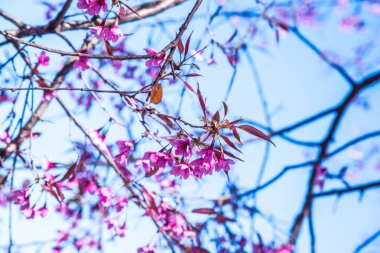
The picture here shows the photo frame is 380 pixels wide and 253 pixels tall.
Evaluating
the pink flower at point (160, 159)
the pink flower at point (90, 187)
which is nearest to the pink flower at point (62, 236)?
the pink flower at point (90, 187)

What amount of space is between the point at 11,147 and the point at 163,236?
3.18ft

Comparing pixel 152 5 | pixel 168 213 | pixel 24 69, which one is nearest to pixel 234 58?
pixel 152 5

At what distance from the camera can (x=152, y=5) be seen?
2.59 metres

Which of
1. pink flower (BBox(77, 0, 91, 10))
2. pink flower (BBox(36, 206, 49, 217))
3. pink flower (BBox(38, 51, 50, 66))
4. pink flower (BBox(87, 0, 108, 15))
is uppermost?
pink flower (BBox(38, 51, 50, 66))

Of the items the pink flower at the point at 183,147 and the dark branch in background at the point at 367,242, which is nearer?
the pink flower at the point at 183,147

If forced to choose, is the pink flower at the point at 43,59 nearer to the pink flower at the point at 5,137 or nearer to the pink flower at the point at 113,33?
the pink flower at the point at 5,137

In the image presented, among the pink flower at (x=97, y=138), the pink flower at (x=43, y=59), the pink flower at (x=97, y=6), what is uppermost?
the pink flower at (x=43, y=59)

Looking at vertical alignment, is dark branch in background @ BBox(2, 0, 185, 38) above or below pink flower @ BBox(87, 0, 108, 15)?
above

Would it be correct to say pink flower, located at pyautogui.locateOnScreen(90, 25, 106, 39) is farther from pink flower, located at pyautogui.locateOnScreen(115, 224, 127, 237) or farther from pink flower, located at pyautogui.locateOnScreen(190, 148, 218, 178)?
pink flower, located at pyautogui.locateOnScreen(115, 224, 127, 237)

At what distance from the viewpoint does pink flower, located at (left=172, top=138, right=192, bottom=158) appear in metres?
1.39

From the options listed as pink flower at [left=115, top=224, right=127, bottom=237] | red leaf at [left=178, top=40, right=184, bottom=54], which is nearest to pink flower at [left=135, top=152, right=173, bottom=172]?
red leaf at [left=178, top=40, right=184, bottom=54]

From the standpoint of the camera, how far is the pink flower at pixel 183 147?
1.39 m

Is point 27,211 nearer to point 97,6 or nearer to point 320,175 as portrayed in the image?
point 97,6

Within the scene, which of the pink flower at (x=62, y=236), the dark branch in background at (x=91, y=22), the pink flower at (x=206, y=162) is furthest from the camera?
the pink flower at (x=62, y=236)
